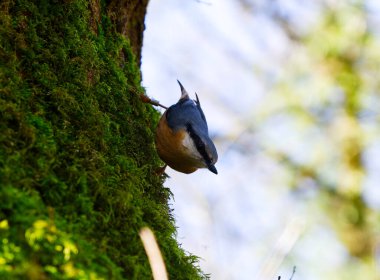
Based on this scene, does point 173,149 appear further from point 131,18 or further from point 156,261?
point 156,261

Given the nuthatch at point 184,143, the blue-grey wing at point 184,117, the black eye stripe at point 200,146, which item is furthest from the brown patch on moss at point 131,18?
the black eye stripe at point 200,146

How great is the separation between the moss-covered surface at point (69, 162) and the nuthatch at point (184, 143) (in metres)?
0.50

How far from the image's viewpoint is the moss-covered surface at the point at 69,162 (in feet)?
5.39

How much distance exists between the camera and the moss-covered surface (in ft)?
5.39

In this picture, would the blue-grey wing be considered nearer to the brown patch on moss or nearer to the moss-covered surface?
the brown patch on moss

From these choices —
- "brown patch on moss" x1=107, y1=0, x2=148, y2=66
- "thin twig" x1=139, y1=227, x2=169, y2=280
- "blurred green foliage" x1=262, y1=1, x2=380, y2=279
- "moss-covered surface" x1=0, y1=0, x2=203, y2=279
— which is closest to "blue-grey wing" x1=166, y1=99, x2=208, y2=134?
"brown patch on moss" x1=107, y1=0, x2=148, y2=66

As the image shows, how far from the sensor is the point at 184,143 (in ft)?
13.2

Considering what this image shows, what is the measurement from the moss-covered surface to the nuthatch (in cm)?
50

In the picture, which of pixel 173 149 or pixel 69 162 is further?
pixel 173 149

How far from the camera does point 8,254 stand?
60.7 inches

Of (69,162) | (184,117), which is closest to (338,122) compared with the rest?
(184,117)

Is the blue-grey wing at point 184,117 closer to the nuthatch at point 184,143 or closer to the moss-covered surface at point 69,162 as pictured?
the nuthatch at point 184,143

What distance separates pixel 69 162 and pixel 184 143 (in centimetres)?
199

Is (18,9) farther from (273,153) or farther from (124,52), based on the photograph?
(273,153)
